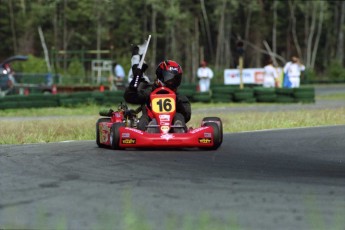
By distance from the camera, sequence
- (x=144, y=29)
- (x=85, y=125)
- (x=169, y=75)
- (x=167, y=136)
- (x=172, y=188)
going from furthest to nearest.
Result: (x=144, y=29)
(x=85, y=125)
(x=169, y=75)
(x=167, y=136)
(x=172, y=188)

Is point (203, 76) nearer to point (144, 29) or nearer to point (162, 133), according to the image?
point (162, 133)

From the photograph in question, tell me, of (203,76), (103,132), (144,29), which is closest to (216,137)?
(103,132)

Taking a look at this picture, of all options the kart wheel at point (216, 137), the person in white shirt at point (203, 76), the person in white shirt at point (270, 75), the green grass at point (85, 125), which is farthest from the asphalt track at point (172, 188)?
the person in white shirt at point (270, 75)

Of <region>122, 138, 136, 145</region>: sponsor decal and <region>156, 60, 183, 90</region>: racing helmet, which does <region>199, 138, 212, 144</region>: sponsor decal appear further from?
<region>156, 60, 183, 90</region>: racing helmet

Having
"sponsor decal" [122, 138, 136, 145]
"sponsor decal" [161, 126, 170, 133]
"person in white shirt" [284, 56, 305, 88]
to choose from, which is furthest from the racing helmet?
"person in white shirt" [284, 56, 305, 88]

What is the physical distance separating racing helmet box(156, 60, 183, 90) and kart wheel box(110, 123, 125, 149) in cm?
83

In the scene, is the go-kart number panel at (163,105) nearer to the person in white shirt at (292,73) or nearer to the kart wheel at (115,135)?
the kart wheel at (115,135)

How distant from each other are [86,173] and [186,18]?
48.2 metres

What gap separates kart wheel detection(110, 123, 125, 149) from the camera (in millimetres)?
10984

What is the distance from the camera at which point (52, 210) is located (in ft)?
20.3

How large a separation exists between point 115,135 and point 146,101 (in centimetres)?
78

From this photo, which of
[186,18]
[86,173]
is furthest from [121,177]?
[186,18]

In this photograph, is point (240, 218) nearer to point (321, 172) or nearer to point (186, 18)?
point (321, 172)

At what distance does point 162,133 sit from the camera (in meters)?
10.9
